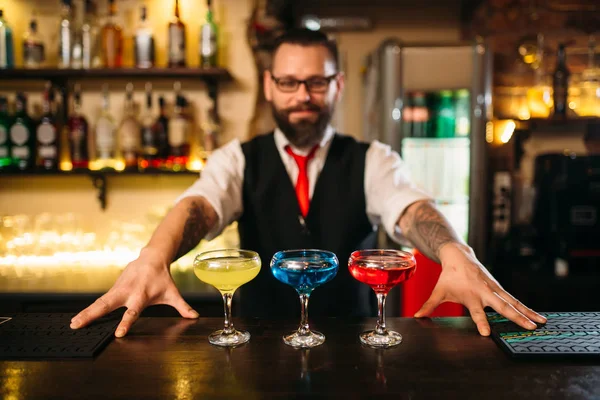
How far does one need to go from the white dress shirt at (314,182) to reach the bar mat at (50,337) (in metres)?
0.63

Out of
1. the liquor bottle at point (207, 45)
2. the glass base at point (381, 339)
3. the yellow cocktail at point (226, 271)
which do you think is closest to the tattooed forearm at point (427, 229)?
the glass base at point (381, 339)

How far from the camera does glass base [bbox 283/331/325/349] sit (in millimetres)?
1026

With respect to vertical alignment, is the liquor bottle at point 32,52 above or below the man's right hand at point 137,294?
above

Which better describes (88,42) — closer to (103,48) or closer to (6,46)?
(103,48)

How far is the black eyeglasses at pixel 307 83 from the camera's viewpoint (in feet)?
5.88

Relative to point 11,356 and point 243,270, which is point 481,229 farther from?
point 11,356

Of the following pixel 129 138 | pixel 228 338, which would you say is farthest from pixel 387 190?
pixel 129 138

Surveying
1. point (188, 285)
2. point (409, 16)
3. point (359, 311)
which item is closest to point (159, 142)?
point (188, 285)

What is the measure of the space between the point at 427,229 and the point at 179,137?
1.75m

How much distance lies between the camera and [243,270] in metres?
1.04

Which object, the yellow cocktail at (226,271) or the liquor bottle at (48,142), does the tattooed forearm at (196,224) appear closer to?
the yellow cocktail at (226,271)

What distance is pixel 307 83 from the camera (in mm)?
1796

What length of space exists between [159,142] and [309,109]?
1.30 metres

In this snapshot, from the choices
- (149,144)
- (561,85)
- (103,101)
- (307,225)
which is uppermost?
(561,85)
